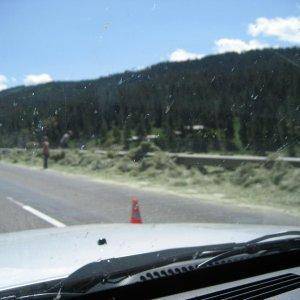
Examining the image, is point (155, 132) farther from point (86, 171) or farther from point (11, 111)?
point (11, 111)

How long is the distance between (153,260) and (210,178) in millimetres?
15496

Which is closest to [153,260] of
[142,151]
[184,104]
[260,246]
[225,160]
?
[260,246]

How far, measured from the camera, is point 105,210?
12.3 metres

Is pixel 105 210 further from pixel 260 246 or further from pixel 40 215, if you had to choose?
pixel 260 246

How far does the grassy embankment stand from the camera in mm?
14125

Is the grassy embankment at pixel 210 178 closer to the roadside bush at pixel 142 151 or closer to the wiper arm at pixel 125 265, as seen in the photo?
the roadside bush at pixel 142 151

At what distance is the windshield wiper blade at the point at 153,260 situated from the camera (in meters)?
2.56

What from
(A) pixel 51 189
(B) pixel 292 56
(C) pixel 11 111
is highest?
(B) pixel 292 56

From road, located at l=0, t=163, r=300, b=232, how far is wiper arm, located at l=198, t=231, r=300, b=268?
21.4 feet

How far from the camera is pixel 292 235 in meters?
3.54

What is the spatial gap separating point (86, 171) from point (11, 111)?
29258mm

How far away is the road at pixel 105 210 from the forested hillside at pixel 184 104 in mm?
14514

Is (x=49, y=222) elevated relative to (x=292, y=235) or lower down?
lower down

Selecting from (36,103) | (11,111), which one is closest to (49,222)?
(36,103)
